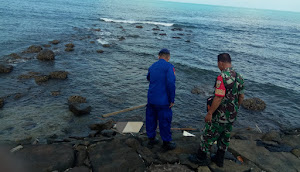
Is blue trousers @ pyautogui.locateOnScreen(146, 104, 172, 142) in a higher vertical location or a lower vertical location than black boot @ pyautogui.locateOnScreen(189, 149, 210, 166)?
higher

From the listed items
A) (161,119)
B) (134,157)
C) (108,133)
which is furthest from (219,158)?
(108,133)

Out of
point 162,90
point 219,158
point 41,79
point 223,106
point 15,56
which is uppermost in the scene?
point 162,90

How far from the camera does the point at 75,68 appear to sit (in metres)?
14.3

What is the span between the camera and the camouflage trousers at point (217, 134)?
13.8 feet

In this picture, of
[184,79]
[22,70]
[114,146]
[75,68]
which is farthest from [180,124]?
[22,70]

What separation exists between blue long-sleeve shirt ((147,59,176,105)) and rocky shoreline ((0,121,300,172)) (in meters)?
1.38

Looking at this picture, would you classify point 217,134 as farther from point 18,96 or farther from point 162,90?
point 18,96

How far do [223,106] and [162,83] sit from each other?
1.45 metres

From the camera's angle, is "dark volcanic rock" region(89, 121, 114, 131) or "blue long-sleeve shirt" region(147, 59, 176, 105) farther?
"dark volcanic rock" region(89, 121, 114, 131)

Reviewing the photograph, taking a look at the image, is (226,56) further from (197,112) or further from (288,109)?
(288,109)

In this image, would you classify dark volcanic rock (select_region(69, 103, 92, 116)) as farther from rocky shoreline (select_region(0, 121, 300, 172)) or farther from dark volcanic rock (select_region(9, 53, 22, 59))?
dark volcanic rock (select_region(9, 53, 22, 59))

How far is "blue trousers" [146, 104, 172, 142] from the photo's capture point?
475cm

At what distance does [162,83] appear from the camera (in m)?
4.63

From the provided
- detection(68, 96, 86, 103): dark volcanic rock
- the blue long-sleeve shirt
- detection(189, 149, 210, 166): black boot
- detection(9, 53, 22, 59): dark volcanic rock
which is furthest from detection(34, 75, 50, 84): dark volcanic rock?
detection(189, 149, 210, 166): black boot
